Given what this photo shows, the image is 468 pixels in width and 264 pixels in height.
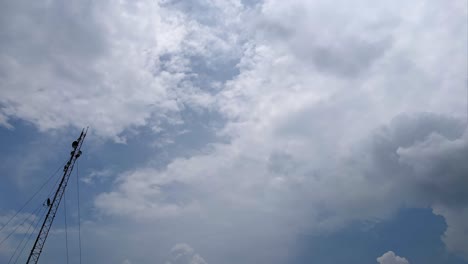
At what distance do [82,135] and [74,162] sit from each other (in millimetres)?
10371

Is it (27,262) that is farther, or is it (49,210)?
(49,210)

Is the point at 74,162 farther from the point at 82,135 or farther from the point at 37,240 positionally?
the point at 37,240

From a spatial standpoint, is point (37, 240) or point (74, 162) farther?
point (74, 162)

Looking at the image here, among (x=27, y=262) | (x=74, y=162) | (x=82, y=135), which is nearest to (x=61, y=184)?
(x=74, y=162)

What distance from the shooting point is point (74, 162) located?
125062 millimetres

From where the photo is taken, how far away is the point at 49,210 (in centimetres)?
11819

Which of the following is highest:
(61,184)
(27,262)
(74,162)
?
(74,162)

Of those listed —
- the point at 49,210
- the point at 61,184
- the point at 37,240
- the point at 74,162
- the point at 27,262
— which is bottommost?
the point at 27,262

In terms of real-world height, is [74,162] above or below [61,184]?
above

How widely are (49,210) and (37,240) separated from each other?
10081mm

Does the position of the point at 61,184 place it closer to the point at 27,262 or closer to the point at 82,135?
the point at 82,135

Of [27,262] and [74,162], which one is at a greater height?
[74,162]

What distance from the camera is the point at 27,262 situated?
109312mm

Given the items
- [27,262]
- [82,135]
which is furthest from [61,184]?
[27,262]
